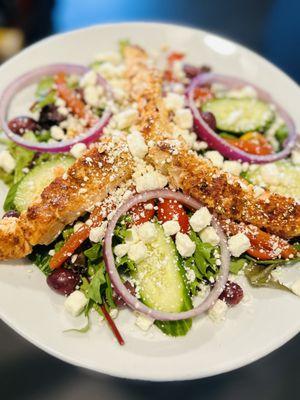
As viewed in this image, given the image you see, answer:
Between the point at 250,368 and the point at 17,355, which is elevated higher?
the point at 17,355

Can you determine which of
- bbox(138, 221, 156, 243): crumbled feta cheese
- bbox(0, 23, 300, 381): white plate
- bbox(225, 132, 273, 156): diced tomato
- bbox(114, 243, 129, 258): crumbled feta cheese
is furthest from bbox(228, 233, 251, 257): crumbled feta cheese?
bbox(225, 132, 273, 156): diced tomato

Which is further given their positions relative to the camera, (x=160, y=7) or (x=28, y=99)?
(x=160, y=7)

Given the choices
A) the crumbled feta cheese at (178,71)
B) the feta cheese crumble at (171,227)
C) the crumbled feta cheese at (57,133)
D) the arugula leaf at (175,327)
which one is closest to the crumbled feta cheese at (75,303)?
the arugula leaf at (175,327)

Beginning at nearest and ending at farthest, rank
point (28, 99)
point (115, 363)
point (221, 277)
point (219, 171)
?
point (115, 363) < point (221, 277) < point (219, 171) < point (28, 99)

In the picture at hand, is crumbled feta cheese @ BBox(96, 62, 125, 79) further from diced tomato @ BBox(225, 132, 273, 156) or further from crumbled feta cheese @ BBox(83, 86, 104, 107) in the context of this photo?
diced tomato @ BBox(225, 132, 273, 156)

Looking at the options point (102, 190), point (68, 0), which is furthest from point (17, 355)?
point (68, 0)

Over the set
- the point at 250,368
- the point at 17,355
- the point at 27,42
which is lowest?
the point at 250,368

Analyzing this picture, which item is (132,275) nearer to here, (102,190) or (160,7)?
(102,190)

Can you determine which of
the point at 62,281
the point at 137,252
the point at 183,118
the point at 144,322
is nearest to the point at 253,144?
the point at 183,118
